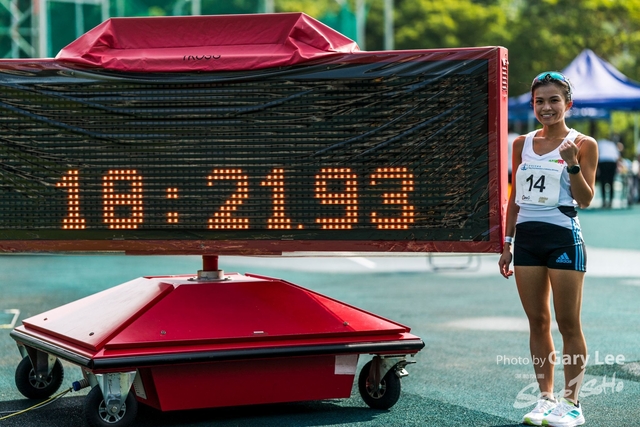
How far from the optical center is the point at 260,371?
6.63 metres

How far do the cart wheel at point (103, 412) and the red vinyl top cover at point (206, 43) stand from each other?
5.94 ft

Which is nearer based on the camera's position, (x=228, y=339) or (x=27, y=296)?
(x=228, y=339)

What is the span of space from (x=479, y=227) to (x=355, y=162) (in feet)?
2.55

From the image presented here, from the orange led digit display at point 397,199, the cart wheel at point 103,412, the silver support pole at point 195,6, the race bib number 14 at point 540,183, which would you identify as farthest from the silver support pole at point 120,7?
the race bib number 14 at point 540,183

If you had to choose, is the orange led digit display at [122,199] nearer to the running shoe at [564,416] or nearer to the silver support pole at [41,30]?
the running shoe at [564,416]

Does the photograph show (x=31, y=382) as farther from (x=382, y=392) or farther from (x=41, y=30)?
(x=41, y=30)

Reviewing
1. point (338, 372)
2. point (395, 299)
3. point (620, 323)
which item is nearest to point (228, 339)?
point (338, 372)

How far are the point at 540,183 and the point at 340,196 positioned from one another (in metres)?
1.11

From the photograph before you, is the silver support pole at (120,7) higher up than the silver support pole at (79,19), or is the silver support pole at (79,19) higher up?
the silver support pole at (120,7)

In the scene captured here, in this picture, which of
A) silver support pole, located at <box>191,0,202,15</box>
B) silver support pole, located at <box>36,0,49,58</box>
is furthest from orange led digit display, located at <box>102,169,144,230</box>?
silver support pole, located at <box>191,0,202,15</box>

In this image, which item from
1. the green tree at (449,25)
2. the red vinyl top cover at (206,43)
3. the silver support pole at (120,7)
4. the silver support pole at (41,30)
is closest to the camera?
the red vinyl top cover at (206,43)

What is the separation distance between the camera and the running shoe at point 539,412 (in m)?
6.41

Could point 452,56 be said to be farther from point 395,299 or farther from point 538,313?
point 395,299

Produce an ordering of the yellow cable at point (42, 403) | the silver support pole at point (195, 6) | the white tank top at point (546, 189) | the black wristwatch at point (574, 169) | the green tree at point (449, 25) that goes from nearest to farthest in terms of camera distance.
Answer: the black wristwatch at point (574, 169), the white tank top at point (546, 189), the yellow cable at point (42, 403), the silver support pole at point (195, 6), the green tree at point (449, 25)
